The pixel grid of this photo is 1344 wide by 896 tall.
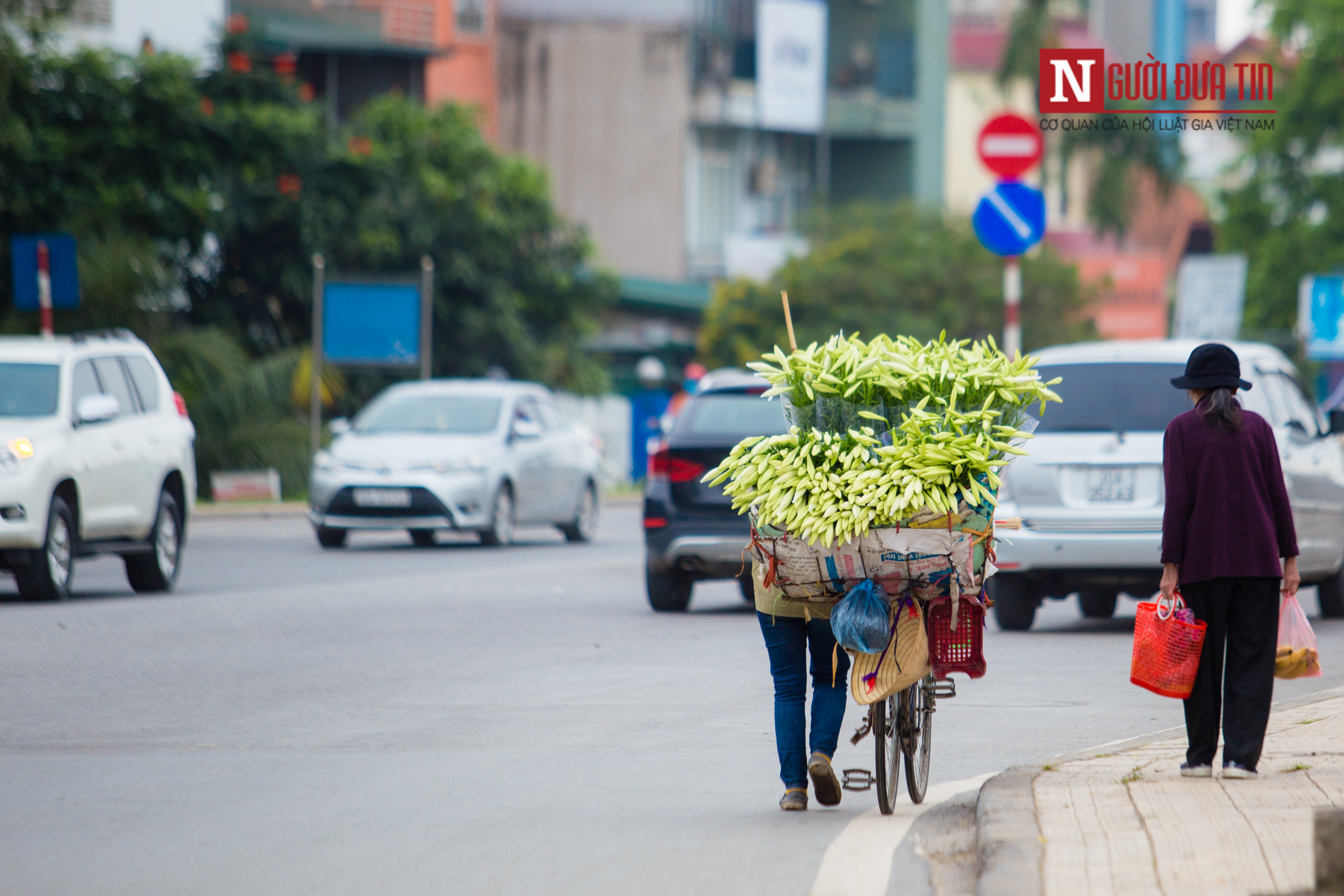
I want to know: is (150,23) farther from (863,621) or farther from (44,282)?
(863,621)

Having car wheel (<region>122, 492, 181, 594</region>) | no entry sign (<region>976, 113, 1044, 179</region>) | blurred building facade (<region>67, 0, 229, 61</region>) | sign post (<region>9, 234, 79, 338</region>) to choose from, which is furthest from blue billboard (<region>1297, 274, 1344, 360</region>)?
car wheel (<region>122, 492, 181, 594</region>)

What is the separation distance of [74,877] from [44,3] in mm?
23665

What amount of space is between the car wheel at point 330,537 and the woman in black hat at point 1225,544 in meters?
14.2

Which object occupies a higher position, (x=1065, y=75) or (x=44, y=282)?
(x=1065, y=75)

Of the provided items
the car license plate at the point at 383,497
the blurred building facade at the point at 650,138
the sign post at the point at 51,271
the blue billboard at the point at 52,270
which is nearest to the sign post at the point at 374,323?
the sign post at the point at 51,271

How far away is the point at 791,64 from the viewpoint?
5438 cm

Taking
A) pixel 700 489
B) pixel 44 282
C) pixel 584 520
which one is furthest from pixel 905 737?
pixel 44 282

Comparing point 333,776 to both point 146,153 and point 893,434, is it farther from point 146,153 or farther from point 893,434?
point 146,153

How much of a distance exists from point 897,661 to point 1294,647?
1664 millimetres

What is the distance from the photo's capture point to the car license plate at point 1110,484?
1281 centimetres

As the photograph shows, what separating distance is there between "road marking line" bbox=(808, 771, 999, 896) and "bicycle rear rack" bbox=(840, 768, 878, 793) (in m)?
0.11

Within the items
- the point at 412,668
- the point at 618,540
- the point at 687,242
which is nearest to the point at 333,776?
the point at 412,668

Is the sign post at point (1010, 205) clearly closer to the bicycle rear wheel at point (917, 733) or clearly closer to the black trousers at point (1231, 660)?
the black trousers at point (1231, 660)

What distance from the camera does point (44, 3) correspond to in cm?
2789
